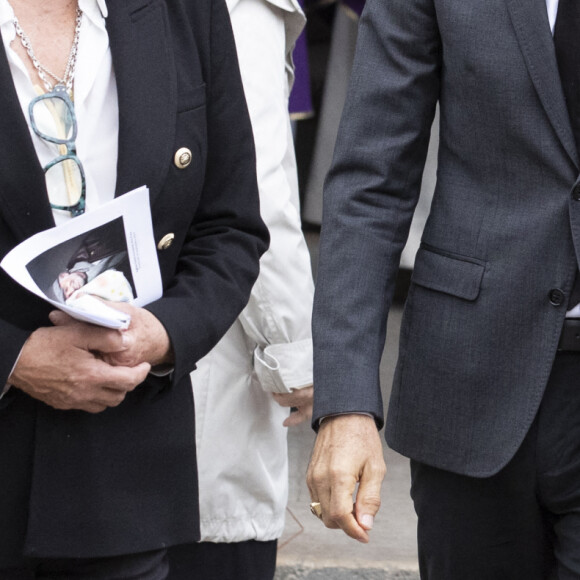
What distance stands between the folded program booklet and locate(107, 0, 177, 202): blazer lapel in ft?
0.30

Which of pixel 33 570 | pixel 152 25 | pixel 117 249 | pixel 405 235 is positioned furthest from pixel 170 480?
pixel 152 25

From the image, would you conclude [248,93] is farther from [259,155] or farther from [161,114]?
[161,114]

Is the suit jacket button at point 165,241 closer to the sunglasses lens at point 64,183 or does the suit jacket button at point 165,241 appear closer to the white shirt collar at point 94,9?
the sunglasses lens at point 64,183

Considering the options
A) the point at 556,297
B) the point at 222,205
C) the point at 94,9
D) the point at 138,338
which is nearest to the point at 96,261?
the point at 138,338

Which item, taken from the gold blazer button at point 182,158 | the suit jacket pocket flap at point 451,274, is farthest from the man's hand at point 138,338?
the suit jacket pocket flap at point 451,274

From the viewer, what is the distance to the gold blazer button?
240cm

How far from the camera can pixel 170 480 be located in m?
2.46

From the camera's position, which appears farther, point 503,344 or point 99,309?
point 503,344

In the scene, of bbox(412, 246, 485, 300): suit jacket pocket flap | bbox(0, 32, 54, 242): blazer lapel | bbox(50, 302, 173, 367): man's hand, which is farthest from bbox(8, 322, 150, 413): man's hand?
bbox(412, 246, 485, 300): suit jacket pocket flap

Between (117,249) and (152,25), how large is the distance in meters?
0.44

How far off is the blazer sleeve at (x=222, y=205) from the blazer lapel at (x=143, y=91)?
115 mm

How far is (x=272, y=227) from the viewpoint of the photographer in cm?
300

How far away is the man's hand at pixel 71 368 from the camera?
7.34ft

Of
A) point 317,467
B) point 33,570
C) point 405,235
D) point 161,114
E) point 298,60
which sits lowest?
point 298,60
